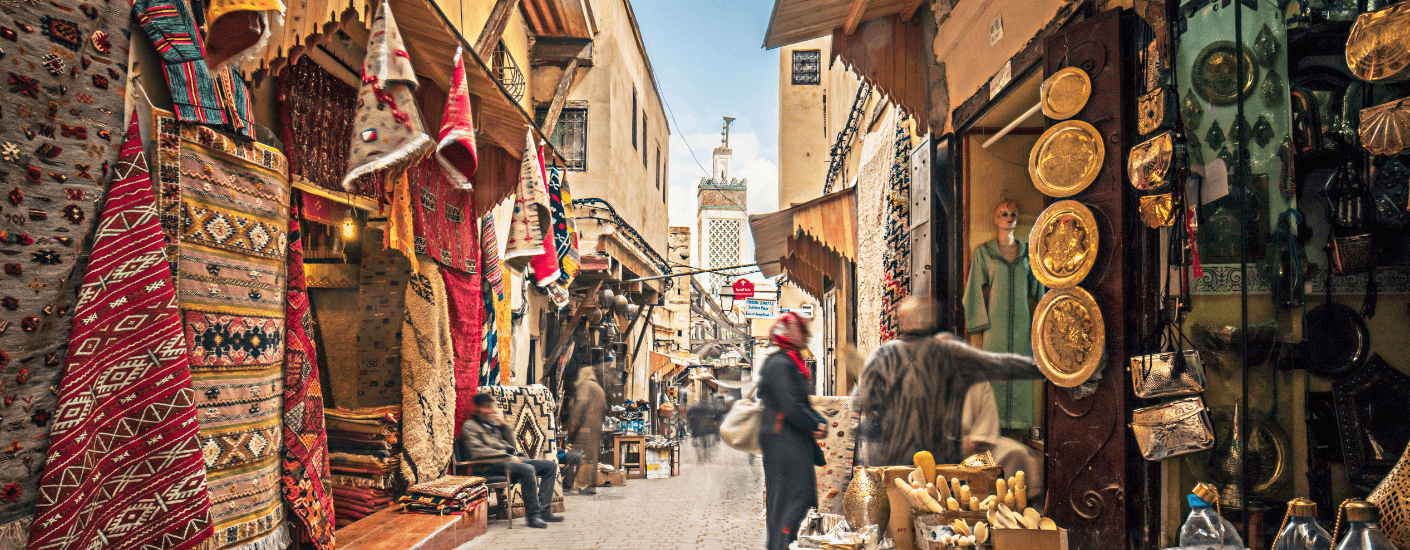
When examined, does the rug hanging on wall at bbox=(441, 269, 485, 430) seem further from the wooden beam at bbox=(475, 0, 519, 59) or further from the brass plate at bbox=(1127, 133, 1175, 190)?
the brass plate at bbox=(1127, 133, 1175, 190)

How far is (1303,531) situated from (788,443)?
2.47 metres

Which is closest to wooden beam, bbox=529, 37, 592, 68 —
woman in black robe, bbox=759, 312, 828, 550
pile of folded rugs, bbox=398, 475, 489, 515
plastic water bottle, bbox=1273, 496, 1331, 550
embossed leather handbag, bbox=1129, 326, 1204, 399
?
pile of folded rugs, bbox=398, 475, 489, 515

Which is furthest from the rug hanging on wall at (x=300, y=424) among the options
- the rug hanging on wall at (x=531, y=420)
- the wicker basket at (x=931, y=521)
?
the rug hanging on wall at (x=531, y=420)

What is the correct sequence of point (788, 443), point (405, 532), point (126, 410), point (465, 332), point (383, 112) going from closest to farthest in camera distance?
point (126, 410), point (383, 112), point (788, 443), point (405, 532), point (465, 332)

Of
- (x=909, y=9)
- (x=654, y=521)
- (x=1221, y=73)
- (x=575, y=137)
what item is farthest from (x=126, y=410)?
(x=575, y=137)

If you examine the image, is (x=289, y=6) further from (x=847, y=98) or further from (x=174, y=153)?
(x=847, y=98)

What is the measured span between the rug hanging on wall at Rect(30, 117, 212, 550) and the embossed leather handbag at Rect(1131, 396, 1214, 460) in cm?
343

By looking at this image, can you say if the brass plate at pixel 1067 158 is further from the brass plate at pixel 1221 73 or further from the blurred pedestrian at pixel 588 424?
the blurred pedestrian at pixel 588 424

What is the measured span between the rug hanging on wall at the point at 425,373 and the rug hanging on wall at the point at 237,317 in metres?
2.05

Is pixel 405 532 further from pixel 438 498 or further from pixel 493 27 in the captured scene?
pixel 493 27

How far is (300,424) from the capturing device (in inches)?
142

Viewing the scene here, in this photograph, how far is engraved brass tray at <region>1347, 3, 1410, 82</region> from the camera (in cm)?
181

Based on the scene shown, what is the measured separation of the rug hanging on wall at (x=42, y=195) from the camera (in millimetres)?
2117

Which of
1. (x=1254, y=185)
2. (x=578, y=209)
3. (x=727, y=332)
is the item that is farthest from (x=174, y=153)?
(x=727, y=332)
